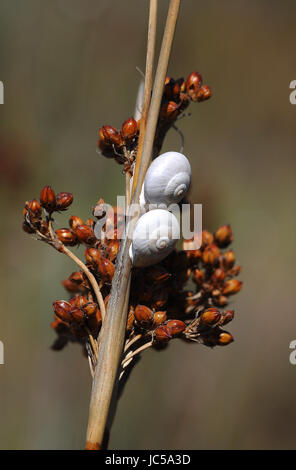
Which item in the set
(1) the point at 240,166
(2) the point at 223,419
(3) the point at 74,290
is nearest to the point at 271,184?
(1) the point at 240,166

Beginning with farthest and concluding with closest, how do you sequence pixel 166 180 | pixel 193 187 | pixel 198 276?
pixel 193 187 < pixel 198 276 < pixel 166 180

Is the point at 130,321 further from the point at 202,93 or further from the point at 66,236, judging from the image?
the point at 202,93

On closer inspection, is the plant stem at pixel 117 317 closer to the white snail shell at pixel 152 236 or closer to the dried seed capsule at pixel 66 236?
the white snail shell at pixel 152 236

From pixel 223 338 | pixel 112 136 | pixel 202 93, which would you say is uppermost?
pixel 202 93

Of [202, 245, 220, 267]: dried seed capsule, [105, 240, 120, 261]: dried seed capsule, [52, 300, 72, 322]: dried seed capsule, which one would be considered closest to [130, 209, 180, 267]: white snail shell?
[105, 240, 120, 261]: dried seed capsule

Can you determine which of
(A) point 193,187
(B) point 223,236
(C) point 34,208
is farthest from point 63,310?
(A) point 193,187

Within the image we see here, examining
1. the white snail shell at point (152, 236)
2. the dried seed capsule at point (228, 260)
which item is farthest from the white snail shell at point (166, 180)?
the dried seed capsule at point (228, 260)

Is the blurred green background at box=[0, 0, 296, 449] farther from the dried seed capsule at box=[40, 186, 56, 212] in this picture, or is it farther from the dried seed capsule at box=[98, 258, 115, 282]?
the dried seed capsule at box=[98, 258, 115, 282]

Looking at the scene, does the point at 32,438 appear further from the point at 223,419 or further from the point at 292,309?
the point at 292,309
